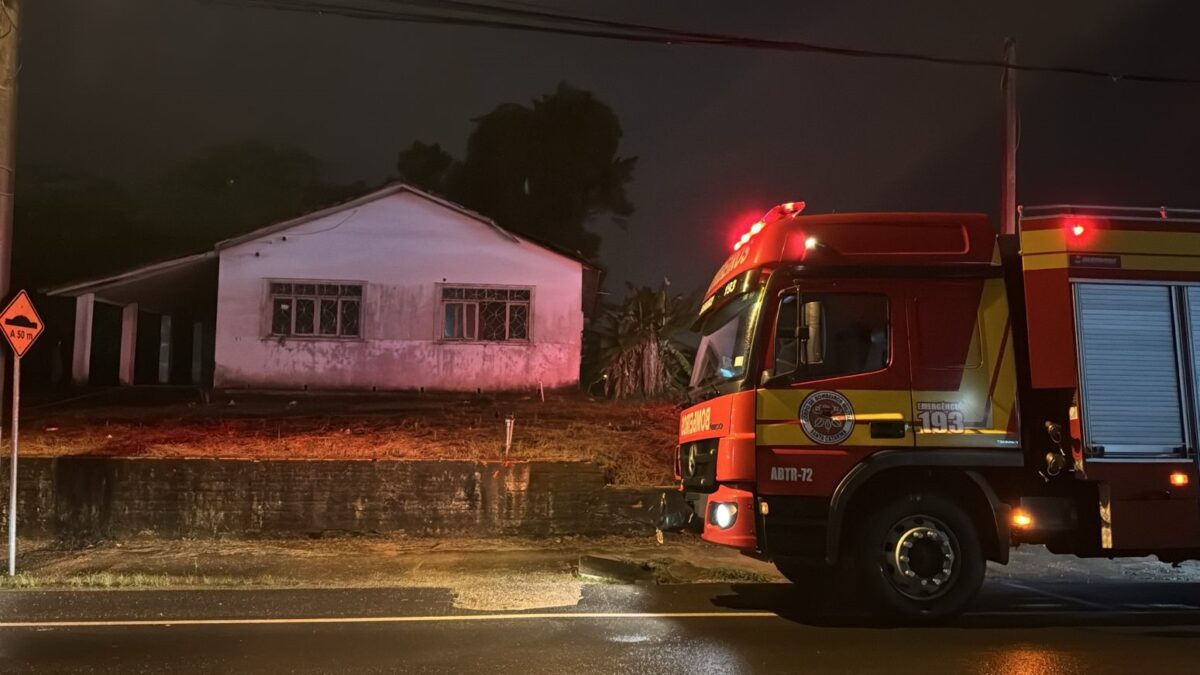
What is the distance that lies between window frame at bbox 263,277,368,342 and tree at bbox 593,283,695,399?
5.64 meters

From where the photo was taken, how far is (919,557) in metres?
6.55

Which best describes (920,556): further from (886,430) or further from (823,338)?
(823,338)

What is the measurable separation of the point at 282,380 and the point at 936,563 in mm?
14855

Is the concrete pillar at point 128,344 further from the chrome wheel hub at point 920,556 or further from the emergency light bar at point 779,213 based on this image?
the chrome wheel hub at point 920,556

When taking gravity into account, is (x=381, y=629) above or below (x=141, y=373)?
below

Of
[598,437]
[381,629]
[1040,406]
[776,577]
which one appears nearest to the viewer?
[381,629]

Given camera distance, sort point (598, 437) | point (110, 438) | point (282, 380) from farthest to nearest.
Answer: point (282, 380)
point (598, 437)
point (110, 438)

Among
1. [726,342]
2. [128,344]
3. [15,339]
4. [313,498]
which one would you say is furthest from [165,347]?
[726,342]

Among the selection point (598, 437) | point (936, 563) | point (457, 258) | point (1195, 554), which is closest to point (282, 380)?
point (457, 258)

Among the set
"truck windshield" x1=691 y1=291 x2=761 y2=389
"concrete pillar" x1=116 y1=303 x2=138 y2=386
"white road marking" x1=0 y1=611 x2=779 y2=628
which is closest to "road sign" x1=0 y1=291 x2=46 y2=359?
"white road marking" x1=0 y1=611 x2=779 y2=628

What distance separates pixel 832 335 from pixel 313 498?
7.28 metres

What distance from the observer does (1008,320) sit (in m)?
6.75

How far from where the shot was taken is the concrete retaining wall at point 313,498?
10.5 meters

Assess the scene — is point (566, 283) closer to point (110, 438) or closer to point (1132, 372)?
point (110, 438)
